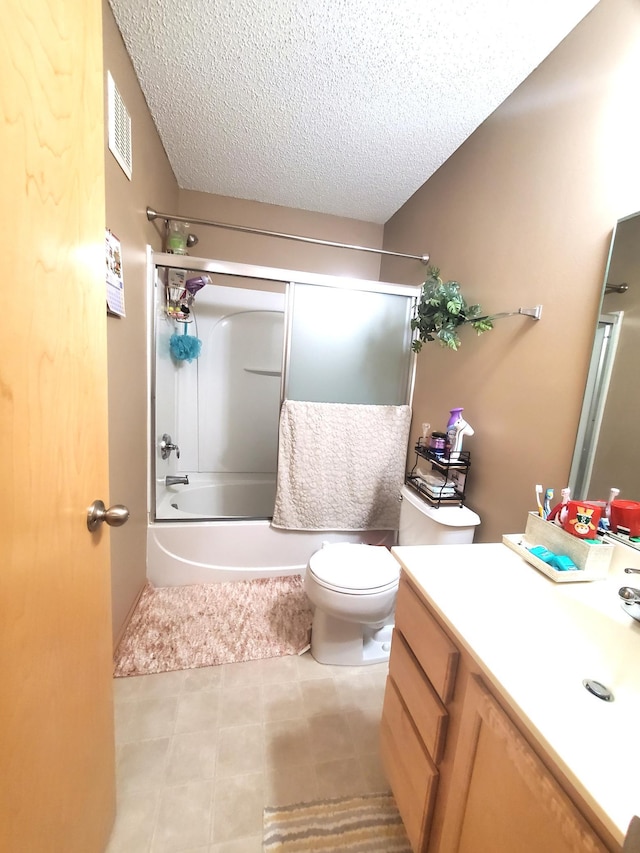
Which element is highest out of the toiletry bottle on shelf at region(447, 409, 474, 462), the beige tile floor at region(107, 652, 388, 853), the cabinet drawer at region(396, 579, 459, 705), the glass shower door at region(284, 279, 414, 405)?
the glass shower door at region(284, 279, 414, 405)

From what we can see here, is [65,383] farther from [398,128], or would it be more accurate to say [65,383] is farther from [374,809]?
[398,128]

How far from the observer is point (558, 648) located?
2.36ft

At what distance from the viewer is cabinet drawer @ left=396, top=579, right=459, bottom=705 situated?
0.73m

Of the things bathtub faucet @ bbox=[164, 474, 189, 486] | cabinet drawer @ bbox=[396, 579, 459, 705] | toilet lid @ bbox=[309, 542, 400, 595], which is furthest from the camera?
bathtub faucet @ bbox=[164, 474, 189, 486]

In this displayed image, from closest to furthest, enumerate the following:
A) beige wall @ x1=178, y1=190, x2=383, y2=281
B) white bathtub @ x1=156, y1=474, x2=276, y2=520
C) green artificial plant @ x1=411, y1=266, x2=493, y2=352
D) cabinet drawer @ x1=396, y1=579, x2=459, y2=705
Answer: cabinet drawer @ x1=396, y1=579, x2=459, y2=705
green artificial plant @ x1=411, y1=266, x2=493, y2=352
beige wall @ x1=178, y1=190, x2=383, y2=281
white bathtub @ x1=156, y1=474, x2=276, y2=520


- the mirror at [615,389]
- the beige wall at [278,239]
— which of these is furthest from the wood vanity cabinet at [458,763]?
the beige wall at [278,239]

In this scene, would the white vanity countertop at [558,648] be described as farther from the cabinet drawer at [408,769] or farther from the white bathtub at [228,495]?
the white bathtub at [228,495]

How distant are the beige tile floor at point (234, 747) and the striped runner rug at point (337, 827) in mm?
28

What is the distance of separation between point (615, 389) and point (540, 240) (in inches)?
24.3

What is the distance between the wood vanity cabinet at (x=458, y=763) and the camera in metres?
0.49

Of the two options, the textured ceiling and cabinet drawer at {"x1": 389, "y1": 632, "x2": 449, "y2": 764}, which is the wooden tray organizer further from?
the textured ceiling

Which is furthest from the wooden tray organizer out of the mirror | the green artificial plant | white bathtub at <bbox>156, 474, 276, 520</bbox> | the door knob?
white bathtub at <bbox>156, 474, 276, 520</bbox>

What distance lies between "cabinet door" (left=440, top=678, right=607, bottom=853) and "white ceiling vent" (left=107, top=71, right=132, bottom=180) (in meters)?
1.90

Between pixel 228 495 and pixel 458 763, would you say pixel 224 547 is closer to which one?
pixel 228 495
